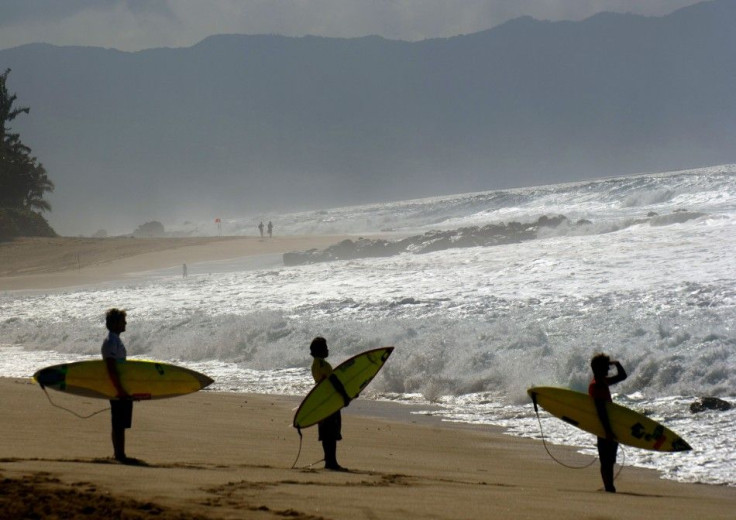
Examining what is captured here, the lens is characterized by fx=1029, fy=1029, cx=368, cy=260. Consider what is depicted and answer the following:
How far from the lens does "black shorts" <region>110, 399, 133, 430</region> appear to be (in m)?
7.39

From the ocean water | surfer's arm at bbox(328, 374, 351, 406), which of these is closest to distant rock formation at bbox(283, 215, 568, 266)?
the ocean water

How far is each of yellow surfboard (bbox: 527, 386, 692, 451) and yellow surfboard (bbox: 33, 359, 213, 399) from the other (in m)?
2.78

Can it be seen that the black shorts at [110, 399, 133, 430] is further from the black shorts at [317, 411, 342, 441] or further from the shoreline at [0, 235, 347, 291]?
the shoreline at [0, 235, 347, 291]

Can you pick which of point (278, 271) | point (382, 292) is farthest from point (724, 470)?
point (278, 271)

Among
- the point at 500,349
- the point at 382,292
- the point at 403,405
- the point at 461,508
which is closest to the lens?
the point at 461,508

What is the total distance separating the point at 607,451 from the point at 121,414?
3.50 meters

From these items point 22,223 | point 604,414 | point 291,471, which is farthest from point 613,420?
point 22,223

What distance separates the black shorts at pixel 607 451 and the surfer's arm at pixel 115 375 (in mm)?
3457

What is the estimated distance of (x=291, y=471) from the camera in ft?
23.9

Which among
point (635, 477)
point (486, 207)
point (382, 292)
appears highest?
point (486, 207)

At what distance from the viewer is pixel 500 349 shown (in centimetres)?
1418

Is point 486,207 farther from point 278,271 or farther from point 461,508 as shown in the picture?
point 461,508

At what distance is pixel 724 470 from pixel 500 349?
6.16 meters

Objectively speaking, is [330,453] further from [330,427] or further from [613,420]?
[613,420]
